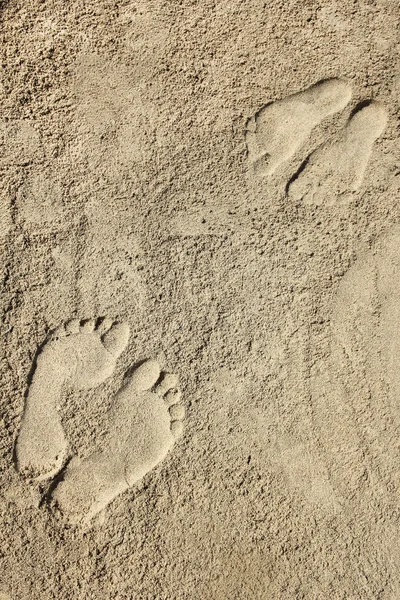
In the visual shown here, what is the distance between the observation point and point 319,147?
1058 millimetres

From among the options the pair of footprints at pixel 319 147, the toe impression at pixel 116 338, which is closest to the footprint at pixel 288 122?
the pair of footprints at pixel 319 147

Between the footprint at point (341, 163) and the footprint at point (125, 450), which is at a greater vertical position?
the footprint at point (341, 163)

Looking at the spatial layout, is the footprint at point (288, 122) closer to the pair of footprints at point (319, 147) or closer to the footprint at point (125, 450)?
the pair of footprints at point (319, 147)

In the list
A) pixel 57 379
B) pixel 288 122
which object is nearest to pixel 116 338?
pixel 57 379

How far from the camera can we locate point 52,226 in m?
1.07

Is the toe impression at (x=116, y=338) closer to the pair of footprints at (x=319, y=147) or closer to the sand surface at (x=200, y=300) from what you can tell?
the sand surface at (x=200, y=300)

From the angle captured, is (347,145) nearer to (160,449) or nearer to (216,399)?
(216,399)

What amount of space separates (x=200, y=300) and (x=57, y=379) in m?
0.36

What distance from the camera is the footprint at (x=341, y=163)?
105cm

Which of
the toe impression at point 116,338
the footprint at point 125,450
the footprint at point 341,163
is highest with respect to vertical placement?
the footprint at point 341,163

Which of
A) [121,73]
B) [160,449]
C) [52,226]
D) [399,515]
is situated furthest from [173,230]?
[399,515]

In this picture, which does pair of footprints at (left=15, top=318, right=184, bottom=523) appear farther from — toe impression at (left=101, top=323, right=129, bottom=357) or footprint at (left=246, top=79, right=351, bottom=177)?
footprint at (left=246, top=79, right=351, bottom=177)

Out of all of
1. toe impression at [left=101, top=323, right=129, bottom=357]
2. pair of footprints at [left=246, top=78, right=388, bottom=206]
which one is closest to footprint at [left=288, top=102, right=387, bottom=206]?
pair of footprints at [left=246, top=78, right=388, bottom=206]

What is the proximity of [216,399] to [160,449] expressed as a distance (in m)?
0.16
